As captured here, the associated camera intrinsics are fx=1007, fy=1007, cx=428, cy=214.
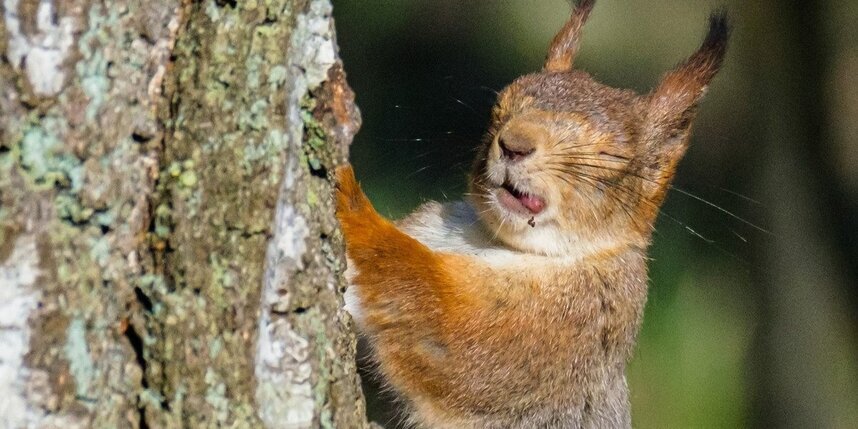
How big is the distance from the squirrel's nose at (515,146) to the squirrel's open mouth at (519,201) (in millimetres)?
104

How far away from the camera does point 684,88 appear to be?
2.74m

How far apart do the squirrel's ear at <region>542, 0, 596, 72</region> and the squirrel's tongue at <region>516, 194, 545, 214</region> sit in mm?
601

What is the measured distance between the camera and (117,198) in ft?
4.59

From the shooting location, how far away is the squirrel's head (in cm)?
245

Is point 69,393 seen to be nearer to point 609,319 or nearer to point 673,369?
point 609,319

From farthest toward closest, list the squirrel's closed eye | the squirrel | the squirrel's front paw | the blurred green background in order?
1. the blurred green background
2. the squirrel's closed eye
3. the squirrel
4. the squirrel's front paw

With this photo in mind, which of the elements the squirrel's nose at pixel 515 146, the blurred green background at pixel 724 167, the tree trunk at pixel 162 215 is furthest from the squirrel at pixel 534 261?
the blurred green background at pixel 724 167

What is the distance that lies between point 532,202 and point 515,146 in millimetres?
187

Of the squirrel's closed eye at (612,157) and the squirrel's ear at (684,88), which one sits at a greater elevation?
the squirrel's ear at (684,88)

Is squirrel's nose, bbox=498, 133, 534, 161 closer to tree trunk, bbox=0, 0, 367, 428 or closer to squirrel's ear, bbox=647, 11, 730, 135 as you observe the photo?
squirrel's ear, bbox=647, 11, 730, 135

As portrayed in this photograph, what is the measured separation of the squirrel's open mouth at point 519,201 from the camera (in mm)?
2477

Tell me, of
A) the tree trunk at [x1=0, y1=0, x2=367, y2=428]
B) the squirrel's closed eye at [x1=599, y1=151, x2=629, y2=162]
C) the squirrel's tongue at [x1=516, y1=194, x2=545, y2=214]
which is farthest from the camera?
the squirrel's closed eye at [x1=599, y1=151, x2=629, y2=162]

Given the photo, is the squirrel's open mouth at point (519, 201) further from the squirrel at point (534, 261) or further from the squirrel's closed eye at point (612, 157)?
the squirrel's closed eye at point (612, 157)

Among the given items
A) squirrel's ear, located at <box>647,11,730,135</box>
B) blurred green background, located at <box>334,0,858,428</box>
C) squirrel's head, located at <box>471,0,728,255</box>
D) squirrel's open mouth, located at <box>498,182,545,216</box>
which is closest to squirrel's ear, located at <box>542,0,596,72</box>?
squirrel's head, located at <box>471,0,728,255</box>
